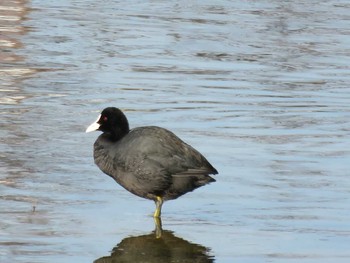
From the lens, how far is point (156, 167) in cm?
933

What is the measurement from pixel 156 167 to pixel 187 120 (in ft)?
12.6

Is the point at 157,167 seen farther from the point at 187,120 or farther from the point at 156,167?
the point at 187,120

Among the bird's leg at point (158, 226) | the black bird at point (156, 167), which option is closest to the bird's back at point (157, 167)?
the black bird at point (156, 167)

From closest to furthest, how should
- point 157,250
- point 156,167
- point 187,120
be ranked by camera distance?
point 157,250 < point 156,167 < point 187,120

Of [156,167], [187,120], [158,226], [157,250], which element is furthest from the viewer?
[187,120]

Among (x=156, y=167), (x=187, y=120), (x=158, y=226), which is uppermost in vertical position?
(x=156, y=167)

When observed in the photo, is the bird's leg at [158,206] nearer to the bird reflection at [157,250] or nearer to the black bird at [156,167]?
the black bird at [156,167]

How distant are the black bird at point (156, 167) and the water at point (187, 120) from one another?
226 mm

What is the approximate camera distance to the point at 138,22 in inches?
790

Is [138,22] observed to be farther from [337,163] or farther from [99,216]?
[99,216]

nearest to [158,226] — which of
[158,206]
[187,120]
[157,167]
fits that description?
[158,206]

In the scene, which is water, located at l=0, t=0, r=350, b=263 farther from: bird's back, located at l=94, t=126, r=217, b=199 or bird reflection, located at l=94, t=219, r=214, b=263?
bird's back, located at l=94, t=126, r=217, b=199

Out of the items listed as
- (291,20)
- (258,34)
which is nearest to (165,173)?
(258,34)

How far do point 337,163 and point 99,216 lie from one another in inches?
114
